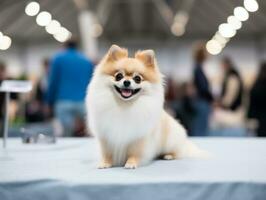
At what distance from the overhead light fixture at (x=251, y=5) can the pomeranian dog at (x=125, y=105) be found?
68 centimetres

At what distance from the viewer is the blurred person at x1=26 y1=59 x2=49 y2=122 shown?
20.9 ft

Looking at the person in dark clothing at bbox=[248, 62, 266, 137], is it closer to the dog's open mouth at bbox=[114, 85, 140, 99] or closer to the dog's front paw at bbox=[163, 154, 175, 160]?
the dog's front paw at bbox=[163, 154, 175, 160]

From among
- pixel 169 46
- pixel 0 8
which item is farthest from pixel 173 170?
pixel 169 46

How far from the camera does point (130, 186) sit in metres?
1.35

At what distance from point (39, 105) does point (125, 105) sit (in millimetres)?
5139

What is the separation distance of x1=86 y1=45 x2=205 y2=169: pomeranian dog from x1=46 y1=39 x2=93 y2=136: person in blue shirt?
2.09 meters

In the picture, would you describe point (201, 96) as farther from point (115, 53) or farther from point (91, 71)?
point (115, 53)

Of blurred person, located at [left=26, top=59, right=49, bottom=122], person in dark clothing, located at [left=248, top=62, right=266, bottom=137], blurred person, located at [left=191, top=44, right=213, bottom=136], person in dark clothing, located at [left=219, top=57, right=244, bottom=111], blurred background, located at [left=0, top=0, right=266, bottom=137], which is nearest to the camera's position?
blurred background, located at [left=0, top=0, right=266, bottom=137]

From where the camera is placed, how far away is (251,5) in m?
2.05

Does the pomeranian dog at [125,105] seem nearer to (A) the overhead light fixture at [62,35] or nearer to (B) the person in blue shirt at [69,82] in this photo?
(B) the person in blue shirt at [69,82]

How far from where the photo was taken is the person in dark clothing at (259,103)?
473cm

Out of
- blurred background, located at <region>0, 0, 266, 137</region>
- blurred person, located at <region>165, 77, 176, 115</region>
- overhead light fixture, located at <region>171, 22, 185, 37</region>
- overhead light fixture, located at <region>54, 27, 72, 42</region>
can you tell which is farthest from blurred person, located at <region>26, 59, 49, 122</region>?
overhead light fixture, located at <region>171, 22, 185, 37</region>

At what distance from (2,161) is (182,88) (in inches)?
161

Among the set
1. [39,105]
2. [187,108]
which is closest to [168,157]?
[187,108]
